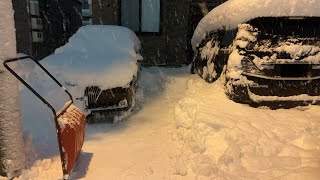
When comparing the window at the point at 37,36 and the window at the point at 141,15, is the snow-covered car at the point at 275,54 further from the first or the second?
the window at the point at 37,36

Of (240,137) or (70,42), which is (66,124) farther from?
(70,42)

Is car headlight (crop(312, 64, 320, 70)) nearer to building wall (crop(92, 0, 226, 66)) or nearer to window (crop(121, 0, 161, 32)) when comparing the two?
building wall (crop(92, 0, 226, 66))

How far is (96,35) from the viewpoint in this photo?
773 centimetres

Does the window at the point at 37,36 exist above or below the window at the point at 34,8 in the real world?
below

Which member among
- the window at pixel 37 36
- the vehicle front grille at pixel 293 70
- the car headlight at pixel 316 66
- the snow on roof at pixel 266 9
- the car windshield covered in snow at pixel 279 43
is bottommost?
the window at pixel 37 36

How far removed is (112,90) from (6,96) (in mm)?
2289

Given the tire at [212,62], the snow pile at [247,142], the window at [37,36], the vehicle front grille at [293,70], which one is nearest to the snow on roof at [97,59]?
the tire at [212,62]

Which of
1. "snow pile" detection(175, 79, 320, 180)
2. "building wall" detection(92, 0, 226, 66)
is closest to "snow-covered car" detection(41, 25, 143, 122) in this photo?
"snow pile" detection(175, 79, 320, 180)

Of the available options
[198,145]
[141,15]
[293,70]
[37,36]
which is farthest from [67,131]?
[37,36]

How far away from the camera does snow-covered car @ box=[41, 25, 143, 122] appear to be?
5562 mm

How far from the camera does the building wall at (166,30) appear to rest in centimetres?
1262

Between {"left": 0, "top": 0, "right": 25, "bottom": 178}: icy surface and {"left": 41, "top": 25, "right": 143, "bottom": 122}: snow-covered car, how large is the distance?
191 centimetres

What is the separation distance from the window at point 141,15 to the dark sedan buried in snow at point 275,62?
27.7 feet

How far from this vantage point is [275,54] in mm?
4660
